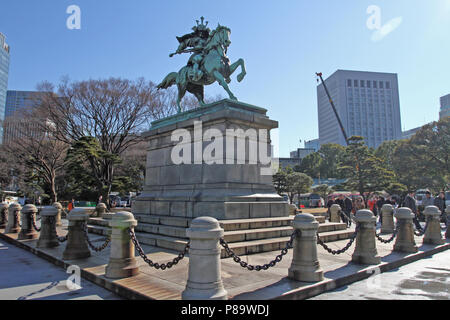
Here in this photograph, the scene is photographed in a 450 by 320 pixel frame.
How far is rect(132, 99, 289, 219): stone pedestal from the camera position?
31.7ft

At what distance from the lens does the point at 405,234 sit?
868cm

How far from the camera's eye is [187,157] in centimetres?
1116

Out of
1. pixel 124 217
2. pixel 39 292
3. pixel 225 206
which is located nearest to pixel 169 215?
pixel 225 206

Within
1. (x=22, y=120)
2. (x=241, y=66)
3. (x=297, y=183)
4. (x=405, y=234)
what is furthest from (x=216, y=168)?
(x=297, y=183)

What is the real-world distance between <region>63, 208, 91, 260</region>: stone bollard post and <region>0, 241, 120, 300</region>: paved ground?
1.37 ft

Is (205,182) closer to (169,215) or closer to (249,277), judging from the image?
(169,215)

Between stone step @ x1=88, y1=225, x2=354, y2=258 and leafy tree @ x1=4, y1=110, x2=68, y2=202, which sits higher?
leafy tree @ x1=4, y1=110, x2=68, y2=202

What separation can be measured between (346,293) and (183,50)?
11.1m

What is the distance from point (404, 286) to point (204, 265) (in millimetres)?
3859

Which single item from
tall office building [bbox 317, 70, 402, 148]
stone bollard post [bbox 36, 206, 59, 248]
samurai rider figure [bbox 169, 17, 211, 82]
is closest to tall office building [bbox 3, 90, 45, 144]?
samurai rider figure [bbox 169, 17, 211, 82]

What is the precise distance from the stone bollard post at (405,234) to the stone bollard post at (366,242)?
207 centimetres

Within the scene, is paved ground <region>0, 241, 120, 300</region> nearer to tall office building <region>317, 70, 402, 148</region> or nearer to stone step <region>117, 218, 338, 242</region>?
stone step <region>117, 218, 338, 242</region>

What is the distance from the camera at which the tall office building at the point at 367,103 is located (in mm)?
145250

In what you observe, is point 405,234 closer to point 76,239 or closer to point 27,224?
point 76,239
